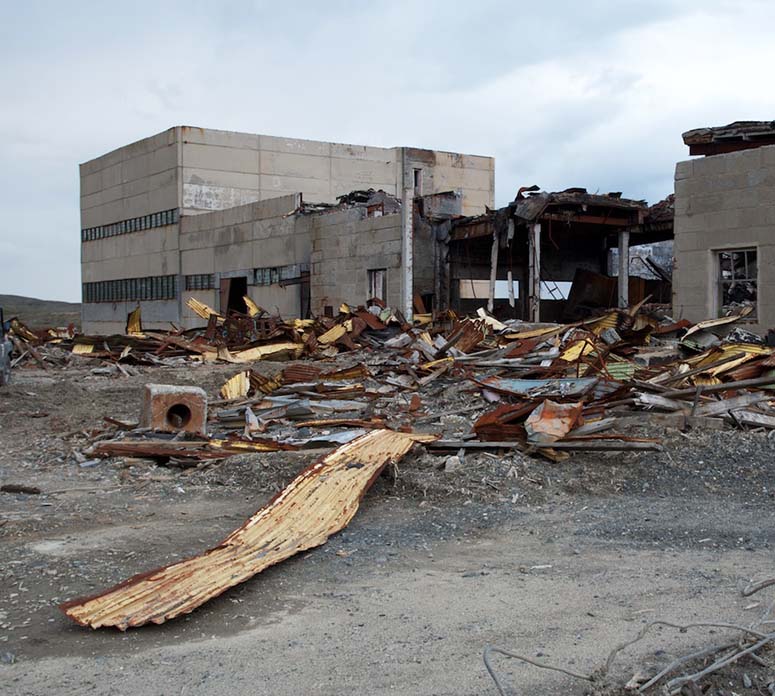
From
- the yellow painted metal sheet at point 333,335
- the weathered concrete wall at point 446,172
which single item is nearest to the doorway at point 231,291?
the weathered concrete wall at point 446,172

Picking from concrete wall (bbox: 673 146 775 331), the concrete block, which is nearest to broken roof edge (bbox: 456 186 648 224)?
concrete wall (bbox: 673 146 775 331)

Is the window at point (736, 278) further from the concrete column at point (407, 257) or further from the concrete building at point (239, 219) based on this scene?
the concrete building at point (239, 219)

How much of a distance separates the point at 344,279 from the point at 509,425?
18.2 meters

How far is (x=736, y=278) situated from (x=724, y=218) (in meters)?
2.69

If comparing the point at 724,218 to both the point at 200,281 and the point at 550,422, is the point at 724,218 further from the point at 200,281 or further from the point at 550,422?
the point at 200,281

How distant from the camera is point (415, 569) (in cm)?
567

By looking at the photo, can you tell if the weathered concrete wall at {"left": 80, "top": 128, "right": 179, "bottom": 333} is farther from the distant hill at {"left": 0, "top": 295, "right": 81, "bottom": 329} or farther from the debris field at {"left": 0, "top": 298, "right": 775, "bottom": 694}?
the debris field at {"left": 0, "top": 298, "right": 775, "bottom": 694}

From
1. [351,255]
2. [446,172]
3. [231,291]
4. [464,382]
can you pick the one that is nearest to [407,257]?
[351,255]

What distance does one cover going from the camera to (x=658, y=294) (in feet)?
91.0

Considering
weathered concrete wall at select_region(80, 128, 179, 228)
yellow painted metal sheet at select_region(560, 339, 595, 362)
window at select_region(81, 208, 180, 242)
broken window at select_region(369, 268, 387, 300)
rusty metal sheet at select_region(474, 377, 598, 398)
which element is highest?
weathered concrete wall at select_region(80, 128, 179, 228)

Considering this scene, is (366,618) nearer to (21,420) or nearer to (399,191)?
(21,420)

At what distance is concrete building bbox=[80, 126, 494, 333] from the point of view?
27.1 meters

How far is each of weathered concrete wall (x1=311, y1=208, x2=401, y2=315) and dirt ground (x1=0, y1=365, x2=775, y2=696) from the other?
15836mm

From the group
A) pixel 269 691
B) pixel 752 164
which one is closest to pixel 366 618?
pixel 269 691
